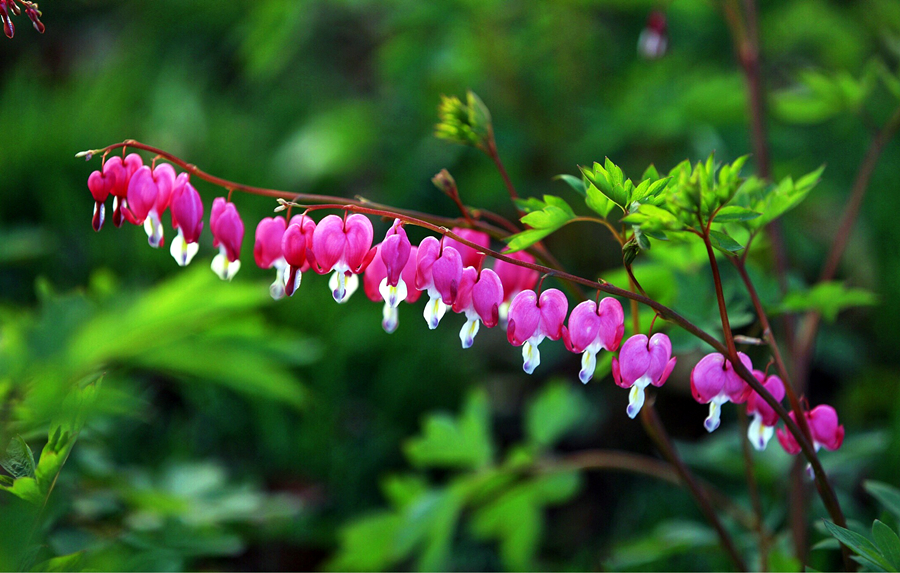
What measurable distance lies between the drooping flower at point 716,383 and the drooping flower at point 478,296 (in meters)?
0.19

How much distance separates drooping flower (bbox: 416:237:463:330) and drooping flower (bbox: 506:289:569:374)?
0.19 feet

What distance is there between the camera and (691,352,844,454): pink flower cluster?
0.59 m

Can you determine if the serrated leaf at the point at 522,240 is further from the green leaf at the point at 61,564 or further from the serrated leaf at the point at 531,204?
the green leaf at the point at 61,564

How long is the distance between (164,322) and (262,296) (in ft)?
0.55

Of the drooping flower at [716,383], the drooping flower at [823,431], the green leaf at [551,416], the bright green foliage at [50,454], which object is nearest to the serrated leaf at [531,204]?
the drooping flower at [716,383]

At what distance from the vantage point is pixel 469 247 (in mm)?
679

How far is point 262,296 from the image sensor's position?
3.80 feet

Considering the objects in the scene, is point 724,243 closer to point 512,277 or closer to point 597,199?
point 597,199

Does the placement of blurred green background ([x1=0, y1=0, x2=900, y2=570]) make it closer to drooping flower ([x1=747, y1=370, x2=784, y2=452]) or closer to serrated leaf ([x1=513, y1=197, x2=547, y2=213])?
drooping flower ([x1=747, y1=370, x2=784, y2=452])

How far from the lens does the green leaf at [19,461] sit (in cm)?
61

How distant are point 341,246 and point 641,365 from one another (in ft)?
0.95

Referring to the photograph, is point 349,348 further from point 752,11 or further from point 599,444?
point 752,11

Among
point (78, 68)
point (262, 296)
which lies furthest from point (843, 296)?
point (78, 68)

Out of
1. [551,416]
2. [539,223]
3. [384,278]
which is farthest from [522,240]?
[551,416]
